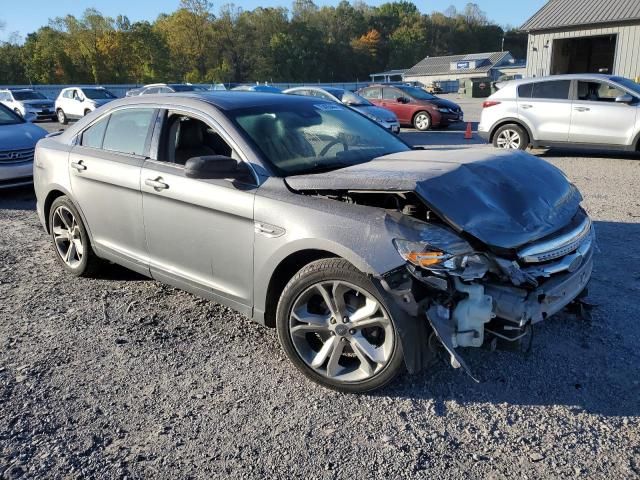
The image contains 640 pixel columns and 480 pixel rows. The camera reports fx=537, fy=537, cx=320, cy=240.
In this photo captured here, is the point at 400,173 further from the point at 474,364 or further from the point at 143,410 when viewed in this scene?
the point at 143,410

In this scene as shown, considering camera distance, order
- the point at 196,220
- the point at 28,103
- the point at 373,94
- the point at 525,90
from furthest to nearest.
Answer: the point at 28,103, the point at 373,94, the point at 525,90, the point at 196,220

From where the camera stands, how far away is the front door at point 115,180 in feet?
13.5

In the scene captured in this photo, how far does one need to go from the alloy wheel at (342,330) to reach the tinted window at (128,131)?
1928 mm

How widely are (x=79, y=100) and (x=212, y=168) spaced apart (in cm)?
2153

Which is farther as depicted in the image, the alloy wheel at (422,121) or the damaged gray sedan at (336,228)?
the alloy wheel at (422,121)

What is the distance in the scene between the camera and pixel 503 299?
9.25 feet

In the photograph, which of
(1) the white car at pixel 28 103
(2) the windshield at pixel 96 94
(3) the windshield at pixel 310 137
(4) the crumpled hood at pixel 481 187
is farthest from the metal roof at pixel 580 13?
(4) the crumpled hood at pixel 481 187

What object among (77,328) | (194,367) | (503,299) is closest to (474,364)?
(503,299)

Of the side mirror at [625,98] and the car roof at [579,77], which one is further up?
the car roof at [579,77]

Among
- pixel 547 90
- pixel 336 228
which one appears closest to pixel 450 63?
pixel 547 90

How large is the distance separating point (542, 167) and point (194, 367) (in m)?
2.73

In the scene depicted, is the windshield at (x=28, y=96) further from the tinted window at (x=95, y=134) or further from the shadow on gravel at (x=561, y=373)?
the shadow on gravel at (x=561, y=373)

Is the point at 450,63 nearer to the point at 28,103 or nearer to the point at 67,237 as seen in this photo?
Answer: the point at 28,103

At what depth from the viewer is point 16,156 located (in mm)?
8469
